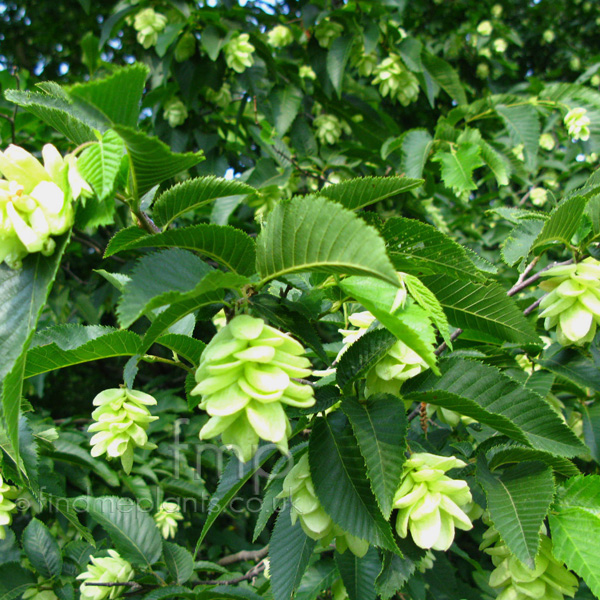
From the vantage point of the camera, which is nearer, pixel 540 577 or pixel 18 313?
pixel 18 313

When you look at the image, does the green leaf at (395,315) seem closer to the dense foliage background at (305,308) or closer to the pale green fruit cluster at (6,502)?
the dense foliage background at (305,308)

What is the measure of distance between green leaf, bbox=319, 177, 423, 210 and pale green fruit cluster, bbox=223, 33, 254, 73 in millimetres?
1974

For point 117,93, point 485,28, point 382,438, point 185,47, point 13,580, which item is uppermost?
point 117,93

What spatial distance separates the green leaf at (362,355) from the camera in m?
0.80

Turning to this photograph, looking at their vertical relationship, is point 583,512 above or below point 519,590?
above

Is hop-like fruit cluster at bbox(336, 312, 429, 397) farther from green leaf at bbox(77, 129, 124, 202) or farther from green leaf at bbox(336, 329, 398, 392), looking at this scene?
green leaf at bbox(77, 129, 124, 202)

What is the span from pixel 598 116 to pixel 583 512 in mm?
2130

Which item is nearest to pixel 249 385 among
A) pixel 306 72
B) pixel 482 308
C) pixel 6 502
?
pixel 482 308

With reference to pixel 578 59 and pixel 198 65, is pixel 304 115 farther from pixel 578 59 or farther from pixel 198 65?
pixel 578 59

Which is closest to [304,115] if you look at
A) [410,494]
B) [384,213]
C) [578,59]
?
[384,213]

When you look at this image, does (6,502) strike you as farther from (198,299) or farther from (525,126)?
(525,126)

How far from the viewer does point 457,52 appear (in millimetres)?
4027

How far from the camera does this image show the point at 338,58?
2.63m

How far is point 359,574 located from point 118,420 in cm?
60
